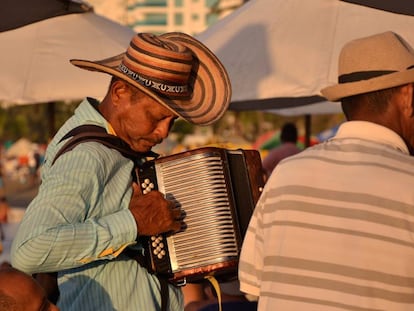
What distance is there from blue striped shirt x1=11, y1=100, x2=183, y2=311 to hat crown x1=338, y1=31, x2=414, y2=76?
918 millimetres

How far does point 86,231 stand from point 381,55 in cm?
108

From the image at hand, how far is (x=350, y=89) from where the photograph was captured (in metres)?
2.88

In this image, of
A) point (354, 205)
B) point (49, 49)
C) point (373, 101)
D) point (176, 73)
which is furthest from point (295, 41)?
point (354, 205)

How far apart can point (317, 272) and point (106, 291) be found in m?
0.88

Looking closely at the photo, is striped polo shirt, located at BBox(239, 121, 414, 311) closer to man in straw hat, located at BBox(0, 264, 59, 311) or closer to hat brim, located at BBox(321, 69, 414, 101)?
hat brim, located at BBox(321, 69, 414, 101)

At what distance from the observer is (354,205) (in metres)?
2.80

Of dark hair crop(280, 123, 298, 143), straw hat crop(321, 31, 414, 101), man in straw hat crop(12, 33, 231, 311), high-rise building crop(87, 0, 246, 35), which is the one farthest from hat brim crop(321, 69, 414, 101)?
high-rise building crop(87, 0, 246, 35)

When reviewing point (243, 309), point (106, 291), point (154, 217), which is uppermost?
point (154, 217)

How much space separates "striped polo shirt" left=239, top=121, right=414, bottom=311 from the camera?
274 centimetres

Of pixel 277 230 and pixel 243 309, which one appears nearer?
pixel 277 230

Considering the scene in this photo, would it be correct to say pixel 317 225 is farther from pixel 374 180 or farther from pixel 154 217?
pixel 154 217

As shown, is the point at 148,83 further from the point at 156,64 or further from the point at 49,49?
the point at 49,49

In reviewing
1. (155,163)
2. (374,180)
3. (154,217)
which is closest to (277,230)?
(374,180)

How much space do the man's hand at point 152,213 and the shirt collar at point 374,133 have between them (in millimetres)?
855
